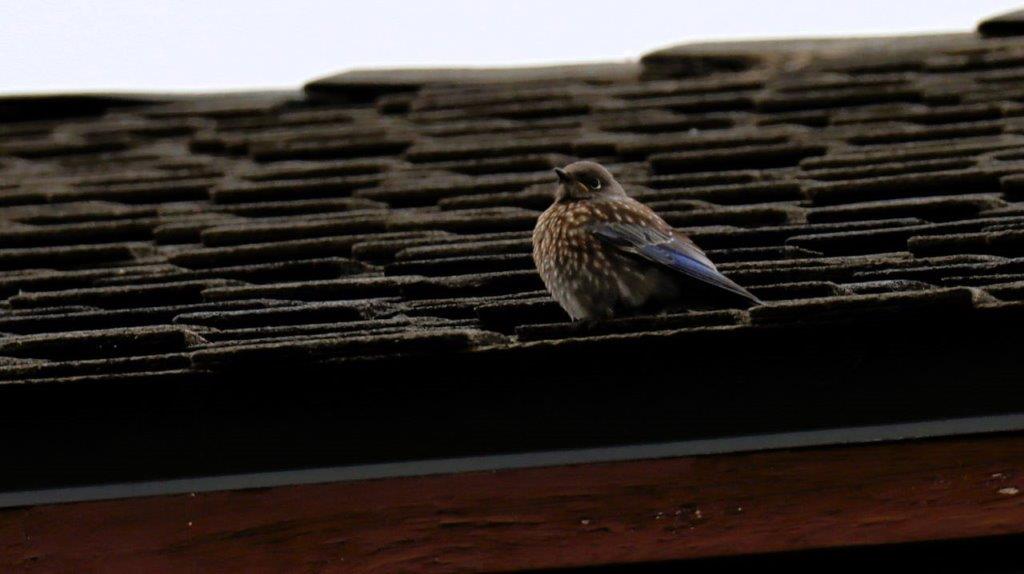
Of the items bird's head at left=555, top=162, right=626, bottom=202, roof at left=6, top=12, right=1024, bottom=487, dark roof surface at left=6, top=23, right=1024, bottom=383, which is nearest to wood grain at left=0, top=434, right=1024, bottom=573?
roof at left=6, top=12, right=1024, bottom=487

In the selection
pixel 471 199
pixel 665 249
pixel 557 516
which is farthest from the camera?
pixel 471 199

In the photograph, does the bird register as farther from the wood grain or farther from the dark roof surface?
the wood grain

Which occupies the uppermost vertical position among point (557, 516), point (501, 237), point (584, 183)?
point (584, 183)

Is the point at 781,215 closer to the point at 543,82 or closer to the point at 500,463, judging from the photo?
the point at 500,463

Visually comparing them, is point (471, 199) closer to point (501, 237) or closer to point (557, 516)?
point (501, 237)

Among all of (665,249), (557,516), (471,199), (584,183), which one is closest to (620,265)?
(665,249)

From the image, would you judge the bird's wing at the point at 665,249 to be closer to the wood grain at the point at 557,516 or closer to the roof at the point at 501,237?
the roof at the point at 501,237
